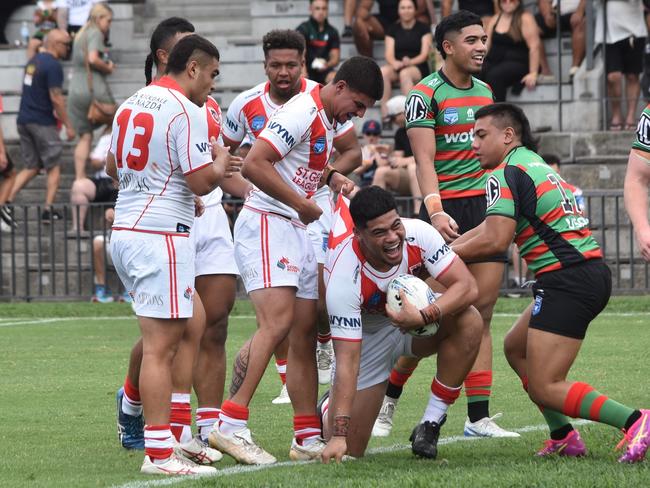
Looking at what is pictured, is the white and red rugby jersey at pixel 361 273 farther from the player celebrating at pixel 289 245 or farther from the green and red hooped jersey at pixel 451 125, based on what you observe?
the green and red hooped jersey at pixel 451 125

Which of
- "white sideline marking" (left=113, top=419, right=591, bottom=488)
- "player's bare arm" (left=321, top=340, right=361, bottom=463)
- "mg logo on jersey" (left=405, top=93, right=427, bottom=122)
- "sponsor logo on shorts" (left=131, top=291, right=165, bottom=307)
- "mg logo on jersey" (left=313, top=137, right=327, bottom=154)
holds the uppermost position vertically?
"mg logo on jersey" (left=405, top=93, right=427, bottom=122)

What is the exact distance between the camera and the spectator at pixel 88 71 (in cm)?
2138

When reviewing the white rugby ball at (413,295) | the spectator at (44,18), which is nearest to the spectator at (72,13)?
the spectator at (44,18)

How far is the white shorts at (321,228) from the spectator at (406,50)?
422 inches

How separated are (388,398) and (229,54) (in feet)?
50.5

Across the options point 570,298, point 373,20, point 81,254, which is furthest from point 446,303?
point 373,20

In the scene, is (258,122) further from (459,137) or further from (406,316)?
(406,316)

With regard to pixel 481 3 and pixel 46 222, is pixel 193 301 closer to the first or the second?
pixel 46 222

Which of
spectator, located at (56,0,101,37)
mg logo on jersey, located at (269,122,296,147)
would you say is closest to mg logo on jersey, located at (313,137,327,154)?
mg logo on jersey, located at (269,122,296,147)

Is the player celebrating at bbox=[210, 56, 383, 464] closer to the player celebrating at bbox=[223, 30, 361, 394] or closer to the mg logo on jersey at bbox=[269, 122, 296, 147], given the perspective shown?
the mg logo on jersey at bbox=[269, 122, 296, 147]

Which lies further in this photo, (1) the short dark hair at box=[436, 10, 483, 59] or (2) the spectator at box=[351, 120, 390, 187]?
(2) the spectator at box=[351, 120, 390, 187]

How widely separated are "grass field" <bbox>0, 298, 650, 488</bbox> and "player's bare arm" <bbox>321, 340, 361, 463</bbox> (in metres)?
0.12

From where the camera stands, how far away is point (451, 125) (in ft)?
30.9

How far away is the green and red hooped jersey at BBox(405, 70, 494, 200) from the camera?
9.41 m
